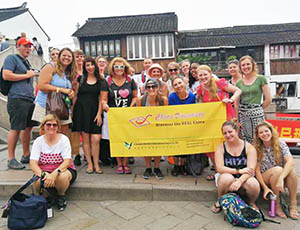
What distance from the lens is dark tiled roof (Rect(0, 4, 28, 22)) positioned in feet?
77.0

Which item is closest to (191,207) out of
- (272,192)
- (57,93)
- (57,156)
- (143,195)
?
(143,195)

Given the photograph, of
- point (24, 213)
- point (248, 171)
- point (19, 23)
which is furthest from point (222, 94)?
point (19, 23)

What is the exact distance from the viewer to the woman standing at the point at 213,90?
362 centimetres

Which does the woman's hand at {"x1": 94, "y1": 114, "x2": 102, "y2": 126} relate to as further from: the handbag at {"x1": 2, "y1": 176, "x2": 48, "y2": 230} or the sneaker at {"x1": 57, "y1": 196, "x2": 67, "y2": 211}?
the handbag at {"x1": 2, "y1": 176, "x2": 48, "y2": 230}

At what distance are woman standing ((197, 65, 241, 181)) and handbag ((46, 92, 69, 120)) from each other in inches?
86.5

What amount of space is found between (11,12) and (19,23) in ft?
6.11

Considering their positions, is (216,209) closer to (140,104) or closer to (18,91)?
(140,104)

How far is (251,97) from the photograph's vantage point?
3746 mm

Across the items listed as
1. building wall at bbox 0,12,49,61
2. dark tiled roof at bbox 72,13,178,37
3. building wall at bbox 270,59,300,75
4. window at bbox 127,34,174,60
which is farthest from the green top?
building wall at bbox 0,12,49,61

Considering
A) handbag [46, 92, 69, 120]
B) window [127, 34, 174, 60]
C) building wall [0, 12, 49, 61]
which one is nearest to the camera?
handbag [46, 92, 69, 120]

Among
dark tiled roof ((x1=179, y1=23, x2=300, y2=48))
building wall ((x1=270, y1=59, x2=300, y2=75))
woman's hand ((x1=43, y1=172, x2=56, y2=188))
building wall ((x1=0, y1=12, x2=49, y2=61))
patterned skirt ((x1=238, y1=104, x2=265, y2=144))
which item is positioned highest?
building wall ((x1=0, y1=12, x2=49, y2=61))

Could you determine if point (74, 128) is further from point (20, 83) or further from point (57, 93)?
point (20, 83)

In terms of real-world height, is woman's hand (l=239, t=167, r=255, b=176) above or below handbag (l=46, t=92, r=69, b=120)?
below

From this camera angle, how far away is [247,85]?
3.79 m
